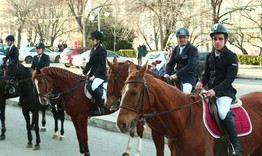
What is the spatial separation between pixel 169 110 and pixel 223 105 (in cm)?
78

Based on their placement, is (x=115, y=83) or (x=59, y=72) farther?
(x=59, y=72)

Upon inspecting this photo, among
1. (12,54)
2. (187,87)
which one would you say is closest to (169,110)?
(187,87)

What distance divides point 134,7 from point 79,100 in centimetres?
2912

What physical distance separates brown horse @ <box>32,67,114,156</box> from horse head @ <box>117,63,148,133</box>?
3874 mm

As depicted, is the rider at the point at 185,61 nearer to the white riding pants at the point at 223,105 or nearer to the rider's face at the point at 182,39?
the rider's face at the point at 182,39

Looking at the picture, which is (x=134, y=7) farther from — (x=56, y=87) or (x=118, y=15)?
(x=56, y=87)

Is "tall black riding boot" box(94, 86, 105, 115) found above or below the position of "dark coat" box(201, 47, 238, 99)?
below

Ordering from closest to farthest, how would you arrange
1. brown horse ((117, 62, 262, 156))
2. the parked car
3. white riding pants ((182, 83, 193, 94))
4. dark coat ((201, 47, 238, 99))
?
1. brown horse ((117, 62, 262, 156))
2. dark coat ((201, 47, 238, 99))
3. white riding pants ((182, 83, 193, 94))
4. the parked car

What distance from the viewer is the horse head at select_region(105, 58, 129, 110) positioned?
280 inches

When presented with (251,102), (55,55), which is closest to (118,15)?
(55,55)

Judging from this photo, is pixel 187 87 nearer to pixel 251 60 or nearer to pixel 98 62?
pixel 98 62

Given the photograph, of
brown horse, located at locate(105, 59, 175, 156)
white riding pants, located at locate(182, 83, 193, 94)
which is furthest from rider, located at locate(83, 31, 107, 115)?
white riding pants, located at locate(182, 83, 193, 94)

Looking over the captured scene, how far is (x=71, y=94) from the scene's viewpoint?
834cm

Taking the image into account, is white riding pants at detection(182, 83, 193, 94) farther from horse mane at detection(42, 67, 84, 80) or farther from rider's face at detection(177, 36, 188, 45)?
horse mane at detection(42, 67, 84, 80)
